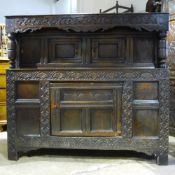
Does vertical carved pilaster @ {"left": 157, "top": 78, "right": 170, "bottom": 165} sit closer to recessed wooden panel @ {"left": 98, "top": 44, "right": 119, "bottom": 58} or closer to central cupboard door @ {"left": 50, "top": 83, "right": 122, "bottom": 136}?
central cupboard door @ {"left": 50, "top": 83, "right": 122, "bottom": 136}

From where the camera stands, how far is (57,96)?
271cm

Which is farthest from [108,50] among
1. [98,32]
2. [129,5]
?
[129,5]

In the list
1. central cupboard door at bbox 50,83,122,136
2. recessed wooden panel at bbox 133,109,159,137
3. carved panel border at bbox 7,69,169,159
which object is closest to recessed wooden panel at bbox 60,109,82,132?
central cupboard door at bbox 50,83,122,136

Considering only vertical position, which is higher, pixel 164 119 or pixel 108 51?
pixel 108 51

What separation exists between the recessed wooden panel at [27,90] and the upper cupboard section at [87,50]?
9.0 inches

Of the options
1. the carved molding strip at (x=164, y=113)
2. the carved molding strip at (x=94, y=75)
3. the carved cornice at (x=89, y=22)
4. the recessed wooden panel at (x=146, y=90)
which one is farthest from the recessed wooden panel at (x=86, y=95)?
the carved cornice at (x=89, y=22)

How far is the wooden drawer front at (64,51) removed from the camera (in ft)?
9.22

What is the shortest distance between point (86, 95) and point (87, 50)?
45cm

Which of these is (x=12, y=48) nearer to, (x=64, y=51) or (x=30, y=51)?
(x=30, y=51)

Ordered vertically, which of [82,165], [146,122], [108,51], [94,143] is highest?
[108,51]

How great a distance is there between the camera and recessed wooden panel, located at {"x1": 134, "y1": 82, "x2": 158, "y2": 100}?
2.64 metres

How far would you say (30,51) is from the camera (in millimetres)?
2854

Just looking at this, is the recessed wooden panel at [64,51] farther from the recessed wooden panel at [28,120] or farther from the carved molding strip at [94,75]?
the recessed wooden panel at [28,120]

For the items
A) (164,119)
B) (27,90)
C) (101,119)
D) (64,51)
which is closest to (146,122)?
(164,119)
